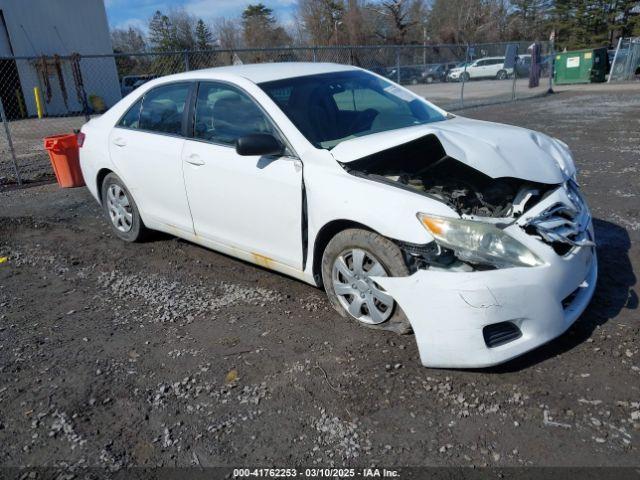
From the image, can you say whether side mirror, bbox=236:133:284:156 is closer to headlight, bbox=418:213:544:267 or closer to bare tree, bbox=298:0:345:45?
headlight, bbox=418:213:544:267

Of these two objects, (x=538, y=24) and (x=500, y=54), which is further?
(x=538, y=24)

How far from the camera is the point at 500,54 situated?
76.6 ft

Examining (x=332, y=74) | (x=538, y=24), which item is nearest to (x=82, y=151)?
(x=332, y=74)

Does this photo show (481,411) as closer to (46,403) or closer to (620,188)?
(46,403)

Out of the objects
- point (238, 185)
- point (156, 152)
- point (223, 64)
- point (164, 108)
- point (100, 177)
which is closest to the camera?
point (238, 185)

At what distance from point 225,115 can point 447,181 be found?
6.00 ft

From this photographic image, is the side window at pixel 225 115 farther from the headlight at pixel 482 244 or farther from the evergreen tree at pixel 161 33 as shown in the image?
the evergreen tree at pixel 161 33

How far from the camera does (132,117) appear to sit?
4930 millimetres

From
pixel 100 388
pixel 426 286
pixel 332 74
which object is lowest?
pixel 100 388

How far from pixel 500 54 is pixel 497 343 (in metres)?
23.7

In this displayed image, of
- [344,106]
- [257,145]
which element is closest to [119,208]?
[257,145]

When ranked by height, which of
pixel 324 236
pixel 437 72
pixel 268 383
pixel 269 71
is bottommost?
pixel 268 383

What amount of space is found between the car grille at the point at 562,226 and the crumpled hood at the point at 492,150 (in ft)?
0.68

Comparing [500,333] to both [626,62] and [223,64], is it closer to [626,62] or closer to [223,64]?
[223,64]
